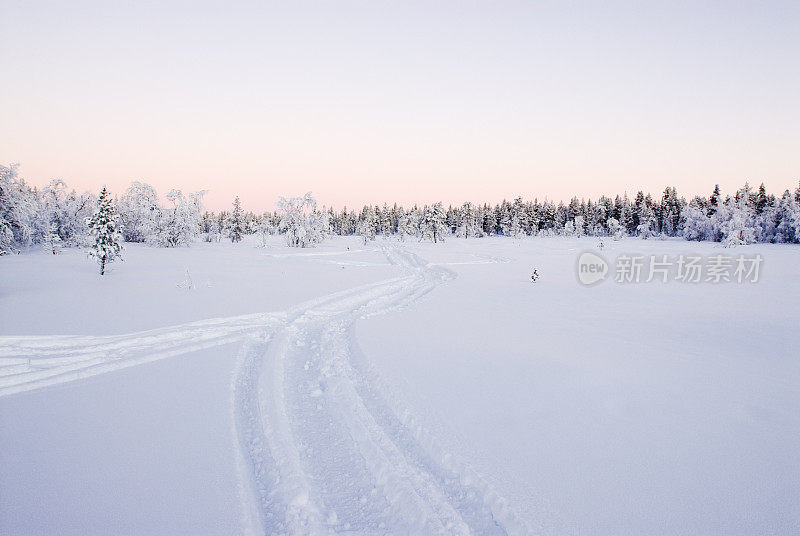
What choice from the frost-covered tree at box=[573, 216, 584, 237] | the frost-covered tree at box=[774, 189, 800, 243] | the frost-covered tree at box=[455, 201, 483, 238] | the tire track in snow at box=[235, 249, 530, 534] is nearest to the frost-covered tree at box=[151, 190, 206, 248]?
the tire track in snow at box=[235, 249, 530, 534]

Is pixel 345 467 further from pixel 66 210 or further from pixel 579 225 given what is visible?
pixel 579 225

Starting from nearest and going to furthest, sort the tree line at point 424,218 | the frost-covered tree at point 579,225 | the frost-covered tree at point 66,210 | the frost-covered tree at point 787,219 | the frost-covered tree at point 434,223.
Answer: the tree line at point 424,218, the frost-covered tree at point 66,210, the frost-covered tree at point 787,219, the frost-covered tree at point 434,223, the frost-covered tree at point 579,225

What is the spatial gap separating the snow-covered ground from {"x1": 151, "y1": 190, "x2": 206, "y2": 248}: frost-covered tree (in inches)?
1673

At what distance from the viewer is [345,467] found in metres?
4.55

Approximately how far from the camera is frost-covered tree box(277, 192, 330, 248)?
55219mm

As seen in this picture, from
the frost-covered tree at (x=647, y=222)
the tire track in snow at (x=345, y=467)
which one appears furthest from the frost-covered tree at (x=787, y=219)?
the tire track in snow at (x=345, y=467)

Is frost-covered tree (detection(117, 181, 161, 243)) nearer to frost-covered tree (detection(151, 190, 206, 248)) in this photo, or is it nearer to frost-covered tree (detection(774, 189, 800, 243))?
frost-covered tree (detection(151, 190, 206, 248))

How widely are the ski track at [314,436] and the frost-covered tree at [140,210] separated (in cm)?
4803

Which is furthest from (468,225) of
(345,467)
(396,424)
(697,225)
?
(345,467)

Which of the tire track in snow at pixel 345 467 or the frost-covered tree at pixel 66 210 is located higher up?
the frost-covered tree at pixel 66 210

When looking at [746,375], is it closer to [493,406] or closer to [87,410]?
[493,406]

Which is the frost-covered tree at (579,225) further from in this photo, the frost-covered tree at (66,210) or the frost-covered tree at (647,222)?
the frost-covered tree at (66,210)

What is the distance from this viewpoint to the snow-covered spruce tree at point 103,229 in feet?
70.4

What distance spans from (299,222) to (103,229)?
34650 millimetres
